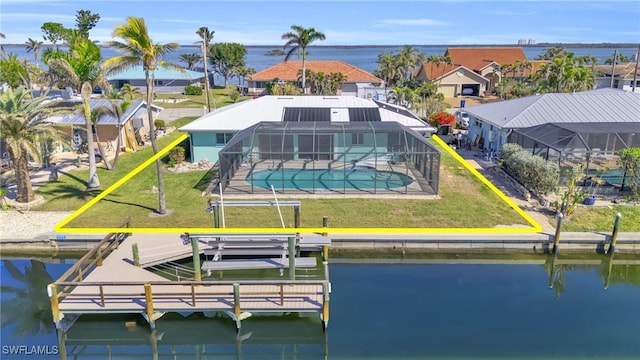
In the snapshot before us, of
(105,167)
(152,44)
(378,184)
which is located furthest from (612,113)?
(105,167)

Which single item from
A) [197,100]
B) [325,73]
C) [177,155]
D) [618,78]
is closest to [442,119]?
[177,155]

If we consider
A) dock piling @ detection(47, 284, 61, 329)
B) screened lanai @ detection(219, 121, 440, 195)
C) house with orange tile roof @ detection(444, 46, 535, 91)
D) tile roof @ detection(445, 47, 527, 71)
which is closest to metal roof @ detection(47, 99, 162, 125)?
screened lanai @ detection(219, 121, 440, 195)

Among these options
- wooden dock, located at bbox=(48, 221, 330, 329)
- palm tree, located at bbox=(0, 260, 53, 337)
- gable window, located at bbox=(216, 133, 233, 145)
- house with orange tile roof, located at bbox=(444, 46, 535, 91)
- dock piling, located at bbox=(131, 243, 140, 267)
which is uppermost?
house with orange tile roof, located at bbox=(444, 46, 535, 91)

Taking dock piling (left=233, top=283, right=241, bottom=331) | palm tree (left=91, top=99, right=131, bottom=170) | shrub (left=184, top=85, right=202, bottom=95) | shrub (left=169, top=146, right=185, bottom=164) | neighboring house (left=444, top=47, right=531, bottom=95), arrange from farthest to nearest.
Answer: neighboring house (left=444, top=47, right=531, bottom=95)
shrub (left=184, top=85, right=202, bottom=95)
shrub (left=169, top=146, right=185, bottom=164)
palm tree (left=91, top=99, right=131, bottom=170)
dock piling (left=233, top=283, right=241, bottom=331)

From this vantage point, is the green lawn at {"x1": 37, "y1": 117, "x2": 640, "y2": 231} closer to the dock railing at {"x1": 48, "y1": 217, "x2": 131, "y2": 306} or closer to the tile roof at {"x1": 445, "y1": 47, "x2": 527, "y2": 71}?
the dock railing at {"x1": 48, "y1": 217, "x2": 131, "y2": 306}

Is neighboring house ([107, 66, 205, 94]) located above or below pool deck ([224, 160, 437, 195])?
above
